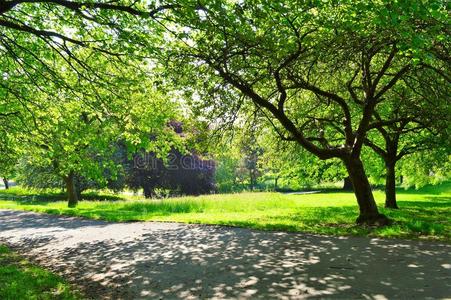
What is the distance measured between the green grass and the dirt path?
39cm

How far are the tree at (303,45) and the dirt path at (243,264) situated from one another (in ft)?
12.7

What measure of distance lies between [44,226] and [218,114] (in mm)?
9405

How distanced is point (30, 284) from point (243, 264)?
4251 millimetres

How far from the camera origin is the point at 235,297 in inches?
249

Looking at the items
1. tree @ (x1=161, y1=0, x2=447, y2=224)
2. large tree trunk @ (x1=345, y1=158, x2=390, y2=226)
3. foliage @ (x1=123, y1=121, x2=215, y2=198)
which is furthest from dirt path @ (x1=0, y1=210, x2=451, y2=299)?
foliage @ (x1=123, y1=121, x2=215, y2=198)

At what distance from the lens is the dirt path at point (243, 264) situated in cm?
658

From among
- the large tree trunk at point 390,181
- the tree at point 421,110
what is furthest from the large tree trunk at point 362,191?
the large tree trunk at point 390,181

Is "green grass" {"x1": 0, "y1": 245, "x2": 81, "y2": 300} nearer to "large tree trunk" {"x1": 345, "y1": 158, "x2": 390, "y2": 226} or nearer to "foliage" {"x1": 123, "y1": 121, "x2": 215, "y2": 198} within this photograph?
"large tree trunk" {"x1": 345, "y1": 158, "x2": 390, "y2": 226}

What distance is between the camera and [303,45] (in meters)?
10.7

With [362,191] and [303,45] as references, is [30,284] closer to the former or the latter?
[303,45]

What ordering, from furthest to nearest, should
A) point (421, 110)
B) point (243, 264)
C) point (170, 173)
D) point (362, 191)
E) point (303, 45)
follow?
point (170, 173) < point (421, 110) < point (362, 191) < point (303, 45) < point (243, 264)

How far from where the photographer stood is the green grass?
22.9ft

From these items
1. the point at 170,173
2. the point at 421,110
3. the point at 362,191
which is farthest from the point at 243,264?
the point at 170,173

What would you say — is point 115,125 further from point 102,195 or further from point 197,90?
point 102,195
